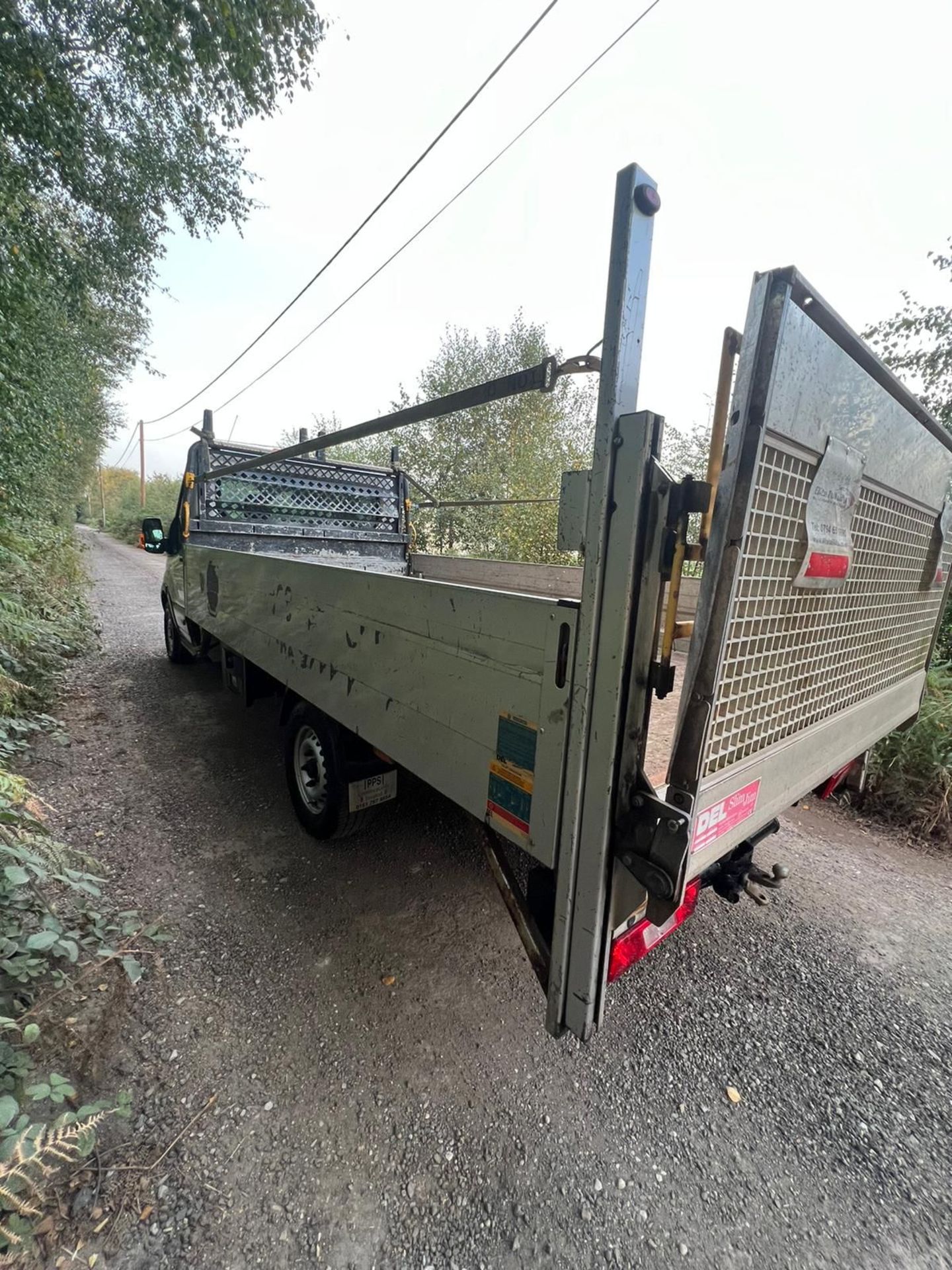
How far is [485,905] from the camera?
259 cm

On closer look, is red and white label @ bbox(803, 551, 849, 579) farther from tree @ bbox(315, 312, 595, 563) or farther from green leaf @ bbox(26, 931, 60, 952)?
tree @ bbox(315, 312, 595, 563)

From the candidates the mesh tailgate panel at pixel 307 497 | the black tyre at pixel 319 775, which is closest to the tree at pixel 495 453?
the mesh tailgate panel at pixel 307 497

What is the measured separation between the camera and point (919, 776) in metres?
3.67


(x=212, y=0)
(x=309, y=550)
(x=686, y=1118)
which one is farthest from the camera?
(x=309, y=550)

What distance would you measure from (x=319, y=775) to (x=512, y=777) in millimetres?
1837

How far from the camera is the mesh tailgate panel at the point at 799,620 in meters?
1.20

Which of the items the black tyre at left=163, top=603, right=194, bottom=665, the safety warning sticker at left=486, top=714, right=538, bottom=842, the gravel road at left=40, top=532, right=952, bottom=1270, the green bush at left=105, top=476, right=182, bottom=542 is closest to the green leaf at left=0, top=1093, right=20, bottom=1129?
the gravel road at left=40, top=532, right=952, bottom=1270

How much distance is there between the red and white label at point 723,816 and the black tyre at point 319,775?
70.9 inches

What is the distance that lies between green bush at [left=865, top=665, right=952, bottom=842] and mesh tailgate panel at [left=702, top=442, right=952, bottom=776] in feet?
6.33

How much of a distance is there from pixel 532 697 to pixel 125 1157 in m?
1.72

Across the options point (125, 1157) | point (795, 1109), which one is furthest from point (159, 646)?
point (795, 1109)

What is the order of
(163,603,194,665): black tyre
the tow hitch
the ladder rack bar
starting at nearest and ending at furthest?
the ladder rack bar
the tow hitch
(163,603,194,665): black tyre

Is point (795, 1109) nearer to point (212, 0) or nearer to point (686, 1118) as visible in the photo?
point (686, 1118)

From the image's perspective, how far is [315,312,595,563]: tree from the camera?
9930 mm
